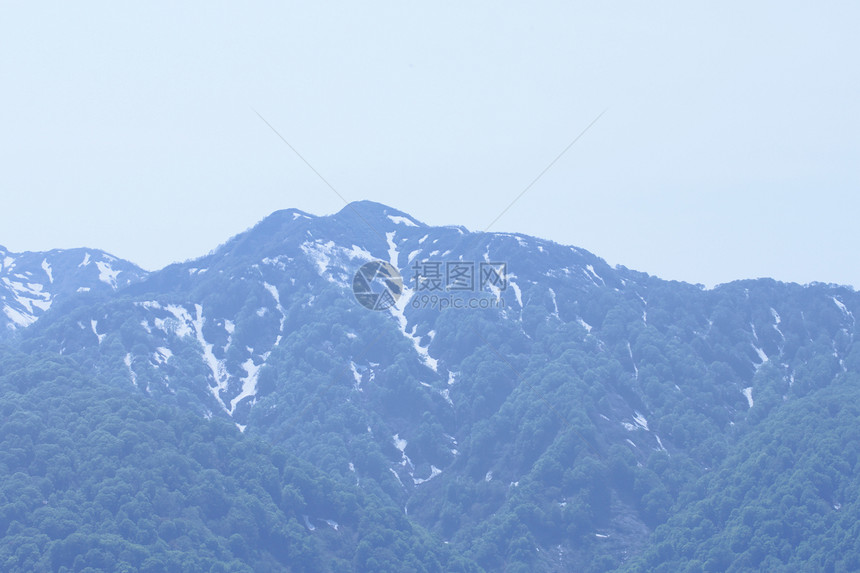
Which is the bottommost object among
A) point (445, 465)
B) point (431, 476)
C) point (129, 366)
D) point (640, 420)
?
point (431, 476)

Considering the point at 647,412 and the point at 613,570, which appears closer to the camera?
the point at 613,570

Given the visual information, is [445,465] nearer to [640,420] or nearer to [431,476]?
[431,476]

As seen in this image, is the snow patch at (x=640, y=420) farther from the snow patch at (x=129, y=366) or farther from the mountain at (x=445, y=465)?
the snow patch at (x=129, y=366)

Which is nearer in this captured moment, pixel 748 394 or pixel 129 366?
pixel 129 366

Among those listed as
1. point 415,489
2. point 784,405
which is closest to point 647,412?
point 784,405

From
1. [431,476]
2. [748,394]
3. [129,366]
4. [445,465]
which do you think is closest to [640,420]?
[748,394]

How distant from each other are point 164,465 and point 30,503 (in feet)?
64.7

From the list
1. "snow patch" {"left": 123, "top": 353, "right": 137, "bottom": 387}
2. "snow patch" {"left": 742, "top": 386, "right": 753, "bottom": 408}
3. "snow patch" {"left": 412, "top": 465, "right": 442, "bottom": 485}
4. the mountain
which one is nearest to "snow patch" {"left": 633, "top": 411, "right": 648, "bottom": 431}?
the mountain

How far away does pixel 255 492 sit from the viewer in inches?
5399

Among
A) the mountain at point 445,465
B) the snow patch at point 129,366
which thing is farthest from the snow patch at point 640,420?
the snow patch at point 129,366

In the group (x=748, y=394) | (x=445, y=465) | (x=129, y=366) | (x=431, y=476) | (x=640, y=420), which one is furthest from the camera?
(x=748, y=394)

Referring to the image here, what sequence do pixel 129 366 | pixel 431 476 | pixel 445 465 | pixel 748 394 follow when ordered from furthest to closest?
pixel 748 394 < pixel 129 366 < pixel 445 465 < pixel 431 476

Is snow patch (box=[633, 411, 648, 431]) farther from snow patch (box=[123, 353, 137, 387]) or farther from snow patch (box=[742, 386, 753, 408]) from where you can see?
snow patch (box=[123, 353, 137, 387])

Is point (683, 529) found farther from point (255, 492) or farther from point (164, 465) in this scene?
point (164, 465)
